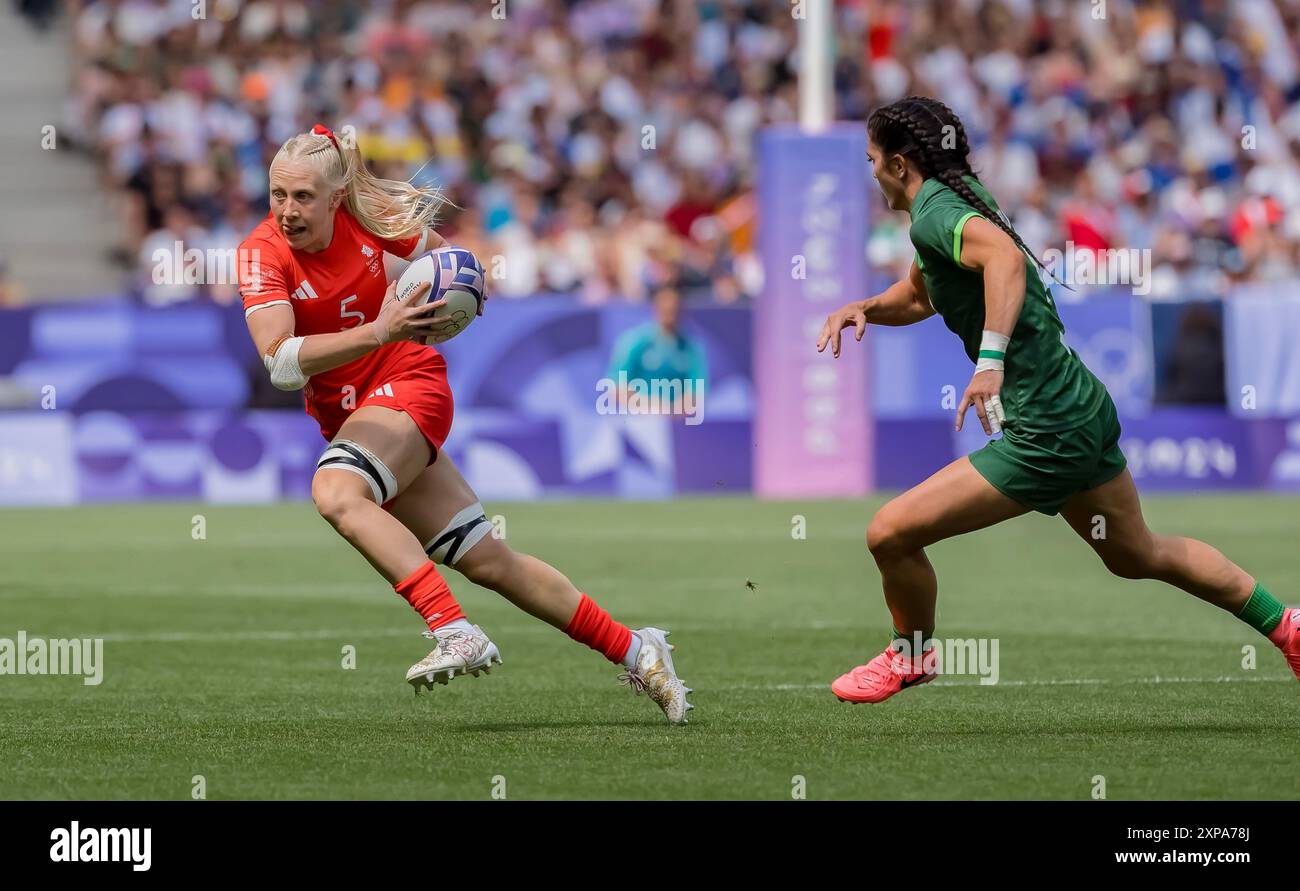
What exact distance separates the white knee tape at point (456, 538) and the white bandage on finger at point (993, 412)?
185 centimetres

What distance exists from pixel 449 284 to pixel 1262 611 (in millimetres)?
3003

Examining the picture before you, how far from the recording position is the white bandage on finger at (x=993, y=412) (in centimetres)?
681

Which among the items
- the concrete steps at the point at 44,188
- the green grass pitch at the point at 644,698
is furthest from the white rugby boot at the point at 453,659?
the concrete steps at the point at 44,188

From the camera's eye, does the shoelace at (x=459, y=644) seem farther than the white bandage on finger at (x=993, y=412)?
Yes

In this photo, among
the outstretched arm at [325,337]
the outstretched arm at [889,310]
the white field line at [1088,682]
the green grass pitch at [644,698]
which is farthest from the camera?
the white field line at [1088,682]

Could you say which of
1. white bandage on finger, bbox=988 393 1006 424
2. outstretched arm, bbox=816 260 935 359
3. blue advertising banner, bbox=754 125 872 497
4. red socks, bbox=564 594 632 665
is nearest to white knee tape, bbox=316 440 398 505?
red socks, bbox=564 594 632 665

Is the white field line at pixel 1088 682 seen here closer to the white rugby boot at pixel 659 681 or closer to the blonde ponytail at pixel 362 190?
the white rugby boot at pixel 659 681

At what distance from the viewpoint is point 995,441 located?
7371mm

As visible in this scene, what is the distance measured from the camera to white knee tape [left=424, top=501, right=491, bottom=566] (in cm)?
762

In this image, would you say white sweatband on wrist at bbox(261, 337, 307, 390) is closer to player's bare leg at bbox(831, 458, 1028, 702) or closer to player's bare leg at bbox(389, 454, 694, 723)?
player's bare leg at bbox(389, 454, 694, 723)

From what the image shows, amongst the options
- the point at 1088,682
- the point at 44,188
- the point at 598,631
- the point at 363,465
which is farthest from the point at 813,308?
the point at 363,465

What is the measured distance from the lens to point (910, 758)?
22.3 feet

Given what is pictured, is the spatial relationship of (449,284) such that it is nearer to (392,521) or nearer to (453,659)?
(392,521)

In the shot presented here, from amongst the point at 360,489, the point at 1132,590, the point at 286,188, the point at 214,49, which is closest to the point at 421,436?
the point at 360,489
